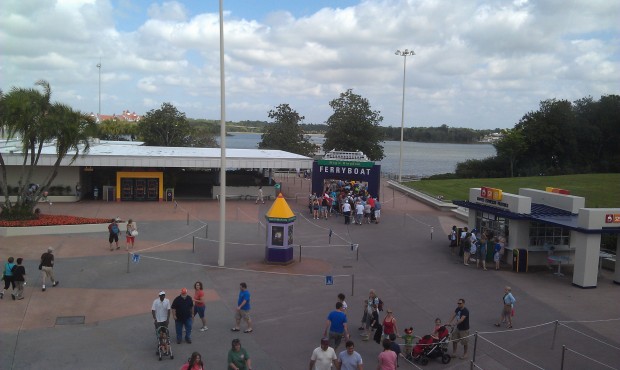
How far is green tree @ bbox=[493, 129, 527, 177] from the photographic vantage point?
2707 inches

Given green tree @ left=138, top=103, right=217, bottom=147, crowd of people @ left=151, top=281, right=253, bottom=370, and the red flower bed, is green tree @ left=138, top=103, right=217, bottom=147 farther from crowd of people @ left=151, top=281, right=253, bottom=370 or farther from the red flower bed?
crowd of people @ left=151, top=281, right=253, bottom=370

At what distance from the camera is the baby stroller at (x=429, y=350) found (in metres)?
12.1

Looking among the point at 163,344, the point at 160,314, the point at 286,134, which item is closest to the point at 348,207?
the point at 160,314

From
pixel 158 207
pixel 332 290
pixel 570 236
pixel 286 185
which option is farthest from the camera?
pixel 286 185

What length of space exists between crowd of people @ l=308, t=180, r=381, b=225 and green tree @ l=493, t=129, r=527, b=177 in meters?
38.7

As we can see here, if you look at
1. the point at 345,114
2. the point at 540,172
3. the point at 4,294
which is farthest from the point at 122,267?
the point at 540,172

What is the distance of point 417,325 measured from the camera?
571 inches

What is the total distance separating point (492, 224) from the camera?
23.6 metres

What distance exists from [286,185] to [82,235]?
25.3 m

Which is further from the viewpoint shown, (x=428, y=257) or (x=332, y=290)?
(x=428, y=257)

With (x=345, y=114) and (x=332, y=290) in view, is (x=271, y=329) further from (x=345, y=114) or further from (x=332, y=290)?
(x=345, y=114)

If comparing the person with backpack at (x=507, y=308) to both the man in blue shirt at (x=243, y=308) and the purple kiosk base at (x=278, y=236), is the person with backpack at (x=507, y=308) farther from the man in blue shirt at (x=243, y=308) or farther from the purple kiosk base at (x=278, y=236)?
the purple kiosk base at (x=278, y=236)

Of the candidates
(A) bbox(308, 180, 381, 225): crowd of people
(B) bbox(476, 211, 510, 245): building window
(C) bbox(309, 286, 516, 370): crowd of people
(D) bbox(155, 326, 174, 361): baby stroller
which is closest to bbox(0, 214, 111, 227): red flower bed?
(A) bbox(308, 180, 381, 225): crowd of people

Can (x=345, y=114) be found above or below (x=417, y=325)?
above
